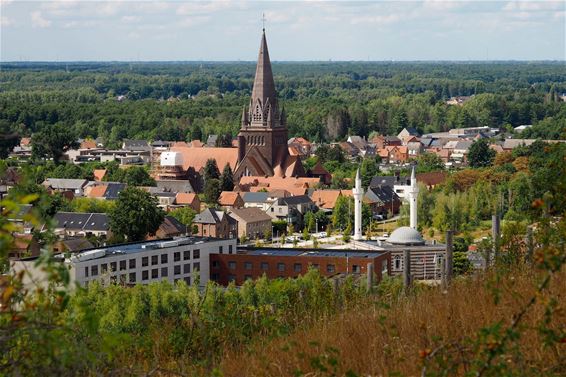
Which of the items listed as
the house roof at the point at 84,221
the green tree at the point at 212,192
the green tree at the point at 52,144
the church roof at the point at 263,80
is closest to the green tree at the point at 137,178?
the green tree at the point at 212,192

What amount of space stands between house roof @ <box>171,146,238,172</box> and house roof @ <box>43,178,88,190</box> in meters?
6.44

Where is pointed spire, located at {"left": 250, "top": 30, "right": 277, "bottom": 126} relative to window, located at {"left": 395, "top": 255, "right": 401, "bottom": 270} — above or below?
above

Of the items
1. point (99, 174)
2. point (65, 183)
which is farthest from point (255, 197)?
point (99, 174)

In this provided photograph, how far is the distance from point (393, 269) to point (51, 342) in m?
27.0

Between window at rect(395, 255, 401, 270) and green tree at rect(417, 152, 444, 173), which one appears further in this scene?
green tree at rect(417, 152, 444, 173)

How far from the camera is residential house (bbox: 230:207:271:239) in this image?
4731cm

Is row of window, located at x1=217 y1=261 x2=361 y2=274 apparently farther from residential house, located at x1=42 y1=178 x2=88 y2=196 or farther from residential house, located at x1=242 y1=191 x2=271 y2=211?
residential house, located at x1=42 y1=178 x2=88 y2=196

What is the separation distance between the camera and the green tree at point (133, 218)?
39.5 metres

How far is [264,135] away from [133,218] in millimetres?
21632

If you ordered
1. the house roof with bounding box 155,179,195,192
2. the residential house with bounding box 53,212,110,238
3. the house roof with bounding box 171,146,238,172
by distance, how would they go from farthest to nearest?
the house roof with bounding box 171,146,238,172 < the house roof with bounding box 155,179,195,192 < the residential house with bounding box 53,212,110,238

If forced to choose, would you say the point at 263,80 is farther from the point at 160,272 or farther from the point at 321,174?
the point at 160,272

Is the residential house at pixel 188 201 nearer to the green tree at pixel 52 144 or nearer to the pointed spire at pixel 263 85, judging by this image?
the pointed spire at pixel 263 85

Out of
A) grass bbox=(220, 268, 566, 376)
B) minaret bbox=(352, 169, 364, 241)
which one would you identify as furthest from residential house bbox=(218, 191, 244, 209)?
grass bbox=(220, 268, 566, 376)

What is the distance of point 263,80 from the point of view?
61062mm
